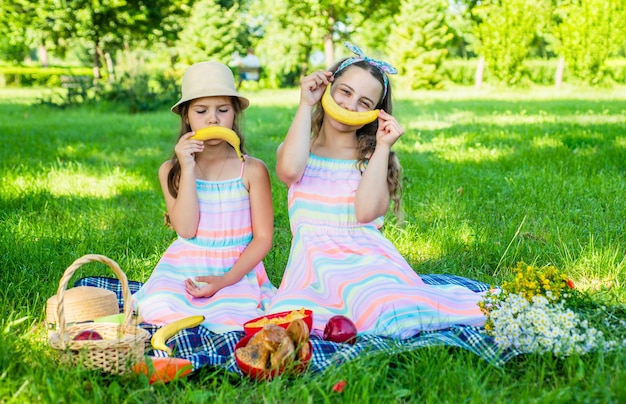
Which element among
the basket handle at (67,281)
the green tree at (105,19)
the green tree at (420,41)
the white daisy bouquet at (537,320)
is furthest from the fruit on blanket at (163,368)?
the green tree at (420,41)

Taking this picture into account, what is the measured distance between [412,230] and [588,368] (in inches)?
82.2

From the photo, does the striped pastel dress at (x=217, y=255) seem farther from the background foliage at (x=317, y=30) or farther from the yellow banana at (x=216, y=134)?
the background foliage at (x=317, y=30)

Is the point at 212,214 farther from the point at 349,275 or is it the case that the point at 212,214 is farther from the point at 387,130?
the point at 387,130

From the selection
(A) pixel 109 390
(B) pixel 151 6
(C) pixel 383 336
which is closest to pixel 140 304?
(A) pixel 109 390

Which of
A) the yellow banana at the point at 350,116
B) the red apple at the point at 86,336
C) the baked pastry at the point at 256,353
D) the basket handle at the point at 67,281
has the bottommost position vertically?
the baked pastry at the point at 256,353

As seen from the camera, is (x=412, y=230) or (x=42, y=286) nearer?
(x=42, y=286)

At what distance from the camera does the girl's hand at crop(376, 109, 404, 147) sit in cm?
298

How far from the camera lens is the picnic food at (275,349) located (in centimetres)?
227

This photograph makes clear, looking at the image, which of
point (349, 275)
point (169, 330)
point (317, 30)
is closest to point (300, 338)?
point (169, 330)

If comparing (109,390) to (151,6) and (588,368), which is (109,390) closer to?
(588,368)

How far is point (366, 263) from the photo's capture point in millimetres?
3049

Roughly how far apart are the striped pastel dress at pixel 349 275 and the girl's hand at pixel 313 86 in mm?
315

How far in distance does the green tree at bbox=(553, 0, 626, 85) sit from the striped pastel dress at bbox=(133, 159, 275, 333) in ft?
66.1

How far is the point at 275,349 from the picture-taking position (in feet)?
7.49
